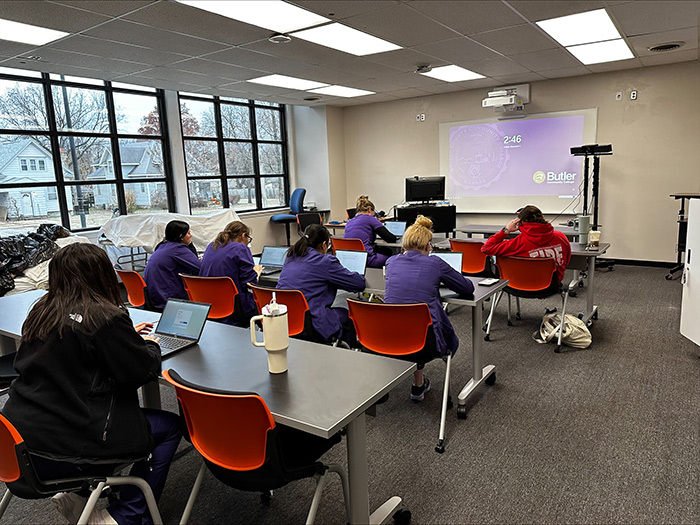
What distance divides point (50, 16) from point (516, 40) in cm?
416

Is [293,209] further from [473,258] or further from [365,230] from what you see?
[473,258]

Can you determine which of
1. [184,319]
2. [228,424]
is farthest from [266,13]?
[228,424]

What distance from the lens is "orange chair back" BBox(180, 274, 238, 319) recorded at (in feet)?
11.6

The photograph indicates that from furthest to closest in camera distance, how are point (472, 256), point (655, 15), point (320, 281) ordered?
1. point (472, 256)
2. point (655, 15)
3. point (320, 281)

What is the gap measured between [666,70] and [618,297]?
10.9 feet

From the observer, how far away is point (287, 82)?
6.70m

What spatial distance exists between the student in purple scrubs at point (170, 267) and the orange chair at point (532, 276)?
257 cm

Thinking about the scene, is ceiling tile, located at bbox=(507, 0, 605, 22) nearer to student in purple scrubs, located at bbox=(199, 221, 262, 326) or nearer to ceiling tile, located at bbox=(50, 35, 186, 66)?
student in purple scrubs, located at bbox=(199, 221, 262, 326)

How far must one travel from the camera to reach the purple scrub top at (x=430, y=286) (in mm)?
2807

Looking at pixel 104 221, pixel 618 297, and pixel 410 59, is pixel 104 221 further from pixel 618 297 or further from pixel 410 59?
pixel 618 297

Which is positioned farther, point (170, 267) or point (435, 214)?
point (435, 214)

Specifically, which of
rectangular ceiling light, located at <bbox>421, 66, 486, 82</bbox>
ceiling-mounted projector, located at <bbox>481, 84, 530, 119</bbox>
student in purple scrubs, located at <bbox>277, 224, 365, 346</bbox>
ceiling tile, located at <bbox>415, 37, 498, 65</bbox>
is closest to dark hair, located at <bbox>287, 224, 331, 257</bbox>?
student in purple scrubs, located at <bbox>277, 224, 365, 346</bbox>

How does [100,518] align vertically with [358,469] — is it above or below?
below

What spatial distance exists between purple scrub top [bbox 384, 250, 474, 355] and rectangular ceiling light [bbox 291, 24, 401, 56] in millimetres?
2533
